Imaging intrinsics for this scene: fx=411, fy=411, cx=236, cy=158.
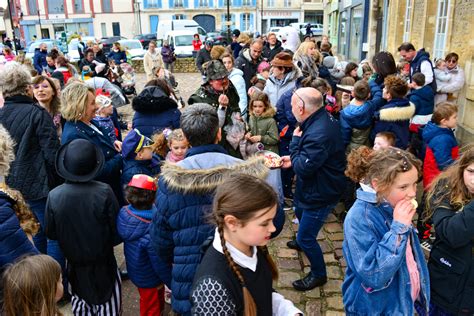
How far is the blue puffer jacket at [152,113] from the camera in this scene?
14.7ft

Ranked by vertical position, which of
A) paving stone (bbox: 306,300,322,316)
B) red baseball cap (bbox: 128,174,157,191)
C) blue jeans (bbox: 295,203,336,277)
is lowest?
paving stone (bbox: 306,300,322,316)

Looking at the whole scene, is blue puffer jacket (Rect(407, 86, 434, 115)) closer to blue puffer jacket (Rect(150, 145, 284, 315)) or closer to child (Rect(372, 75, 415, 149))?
child (Rect(372, 75, 415, 149))

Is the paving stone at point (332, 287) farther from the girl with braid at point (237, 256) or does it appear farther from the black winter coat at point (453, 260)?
the girl with braid at point (237, 256)

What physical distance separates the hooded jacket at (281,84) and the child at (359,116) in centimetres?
131

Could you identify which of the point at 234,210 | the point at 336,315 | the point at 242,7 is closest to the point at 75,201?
the point at 234,210

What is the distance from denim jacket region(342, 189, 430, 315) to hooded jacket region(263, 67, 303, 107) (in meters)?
4.01

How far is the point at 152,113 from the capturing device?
4.55 m

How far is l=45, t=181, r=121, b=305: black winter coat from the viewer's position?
9.84 ft

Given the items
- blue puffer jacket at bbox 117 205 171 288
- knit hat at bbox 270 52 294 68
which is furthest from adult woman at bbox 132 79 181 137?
knit hat at bbox 270 52 294 68

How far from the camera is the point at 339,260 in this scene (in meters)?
4.62

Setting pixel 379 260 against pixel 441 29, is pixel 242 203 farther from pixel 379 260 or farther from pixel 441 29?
pixel 441 29

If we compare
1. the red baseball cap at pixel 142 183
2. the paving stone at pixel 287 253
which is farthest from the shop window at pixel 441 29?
the red baseball cap at pixel 142 183

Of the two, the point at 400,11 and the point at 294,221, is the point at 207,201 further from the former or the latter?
the point at 400,11

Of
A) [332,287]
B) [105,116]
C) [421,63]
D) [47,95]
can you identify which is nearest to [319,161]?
[332,287]
